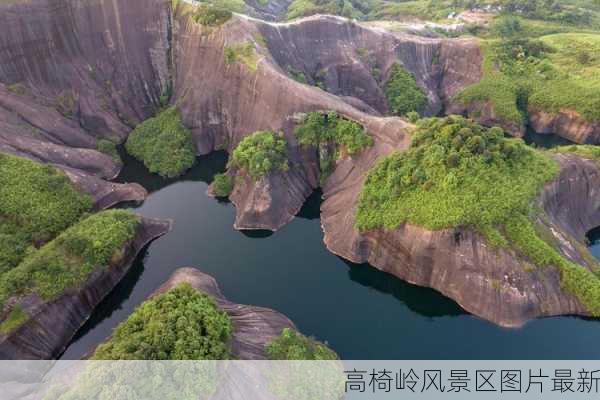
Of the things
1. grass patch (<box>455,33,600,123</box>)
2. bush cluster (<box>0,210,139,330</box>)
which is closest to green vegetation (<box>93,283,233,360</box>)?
bush cluster (<box>0,210,139,330</box>)

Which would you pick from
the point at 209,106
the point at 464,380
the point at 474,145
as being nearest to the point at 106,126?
the point at 209,106

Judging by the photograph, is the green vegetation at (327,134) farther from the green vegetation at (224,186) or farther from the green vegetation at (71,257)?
the green vegetation at (71,257)

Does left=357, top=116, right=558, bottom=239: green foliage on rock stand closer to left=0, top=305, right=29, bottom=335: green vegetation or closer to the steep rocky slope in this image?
the steep rocky slope

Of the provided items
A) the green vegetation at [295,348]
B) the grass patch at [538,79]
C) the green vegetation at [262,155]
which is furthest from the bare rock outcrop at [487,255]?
the grass patch at [538,79]

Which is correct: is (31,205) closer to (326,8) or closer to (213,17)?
(213,17)

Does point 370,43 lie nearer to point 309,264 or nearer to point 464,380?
point 309,264

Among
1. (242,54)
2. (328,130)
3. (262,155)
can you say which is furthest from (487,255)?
(242,54)
